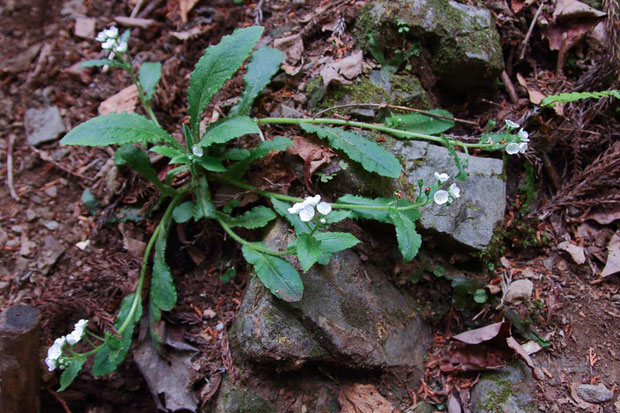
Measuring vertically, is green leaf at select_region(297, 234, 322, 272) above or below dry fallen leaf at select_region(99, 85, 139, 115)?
above

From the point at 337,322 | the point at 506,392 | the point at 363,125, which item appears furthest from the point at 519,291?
the point at 363,125

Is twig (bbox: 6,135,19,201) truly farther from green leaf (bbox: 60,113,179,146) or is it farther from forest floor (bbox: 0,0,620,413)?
green leaf (bbox: 60,113,179,146)

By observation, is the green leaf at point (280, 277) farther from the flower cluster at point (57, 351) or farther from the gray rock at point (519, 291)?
the gray rock at point (519, 291)

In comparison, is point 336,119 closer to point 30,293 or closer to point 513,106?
point 513,106

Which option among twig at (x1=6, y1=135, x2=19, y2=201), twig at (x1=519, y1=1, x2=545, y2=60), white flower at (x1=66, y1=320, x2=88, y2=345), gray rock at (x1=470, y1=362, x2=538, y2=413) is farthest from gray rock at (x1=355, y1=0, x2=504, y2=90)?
twig at (x1=6, y1=135, x2=19, y2=201)

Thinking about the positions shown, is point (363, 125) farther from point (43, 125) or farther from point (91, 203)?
point (43, 125)

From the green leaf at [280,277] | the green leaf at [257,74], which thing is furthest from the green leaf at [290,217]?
the green leaf at [257,74]

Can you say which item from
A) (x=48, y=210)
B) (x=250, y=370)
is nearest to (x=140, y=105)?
(x=48, y=210)
